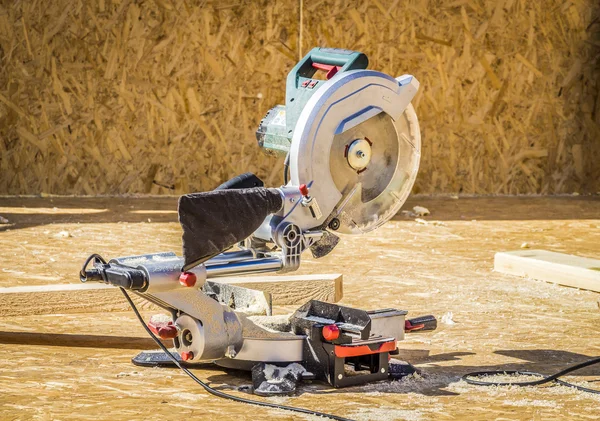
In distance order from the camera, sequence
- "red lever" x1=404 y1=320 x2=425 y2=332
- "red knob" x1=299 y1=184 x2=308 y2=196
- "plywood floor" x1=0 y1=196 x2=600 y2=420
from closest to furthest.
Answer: "plywood floor" x1=0 y1=196 x2=600 y2=420 < "red knob" x1=299 y1=184 x2=308 y2=196 < "red lever" x1=404 y1=320 x2=425 y2=332

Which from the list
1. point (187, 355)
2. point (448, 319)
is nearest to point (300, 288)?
point (448, 319)

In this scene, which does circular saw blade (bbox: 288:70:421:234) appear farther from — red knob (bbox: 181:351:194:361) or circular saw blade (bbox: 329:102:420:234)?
red knob (bbox: 181:351:194:361)

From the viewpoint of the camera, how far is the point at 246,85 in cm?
948

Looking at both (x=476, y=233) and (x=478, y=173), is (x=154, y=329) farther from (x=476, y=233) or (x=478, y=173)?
(x=478, y=173)

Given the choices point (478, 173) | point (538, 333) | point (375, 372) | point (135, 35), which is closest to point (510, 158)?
point (478, 173)

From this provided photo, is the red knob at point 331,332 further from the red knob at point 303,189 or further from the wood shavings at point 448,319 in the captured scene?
the wood shavings at point 448,319

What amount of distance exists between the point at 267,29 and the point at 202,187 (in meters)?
1.69

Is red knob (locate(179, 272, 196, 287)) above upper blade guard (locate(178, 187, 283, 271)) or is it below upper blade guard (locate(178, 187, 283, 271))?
below

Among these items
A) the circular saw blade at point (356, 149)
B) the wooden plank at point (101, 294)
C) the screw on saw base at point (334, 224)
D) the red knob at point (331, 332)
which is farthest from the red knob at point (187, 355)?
the wooden plank at point (101, 294)

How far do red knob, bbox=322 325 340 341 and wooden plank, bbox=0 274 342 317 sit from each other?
1.01 m

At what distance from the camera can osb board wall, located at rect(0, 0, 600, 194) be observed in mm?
9180

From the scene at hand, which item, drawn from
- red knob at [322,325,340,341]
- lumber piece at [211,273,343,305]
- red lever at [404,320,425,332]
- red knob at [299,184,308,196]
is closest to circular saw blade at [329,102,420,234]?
red knob at [299,184,308,196]

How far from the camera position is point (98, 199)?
29.5ft

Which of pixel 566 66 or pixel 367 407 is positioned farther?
pixel 566 66
